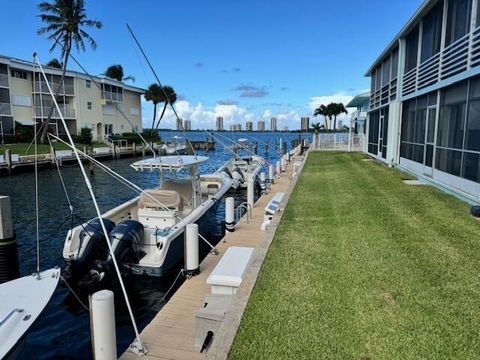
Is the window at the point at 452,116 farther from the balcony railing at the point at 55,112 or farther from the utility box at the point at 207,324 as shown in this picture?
the balcony railing at the point at 55,112

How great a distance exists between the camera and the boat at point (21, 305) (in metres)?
4.25

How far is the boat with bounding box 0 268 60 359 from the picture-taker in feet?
14.0

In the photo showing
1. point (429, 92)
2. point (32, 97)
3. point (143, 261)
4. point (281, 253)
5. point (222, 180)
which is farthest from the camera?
point (32, 97)

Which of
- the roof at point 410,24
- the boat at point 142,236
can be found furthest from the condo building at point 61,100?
the boat at point 142,236

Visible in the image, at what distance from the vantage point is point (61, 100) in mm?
46875

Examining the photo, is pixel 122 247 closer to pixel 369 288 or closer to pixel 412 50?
pixel 369 288

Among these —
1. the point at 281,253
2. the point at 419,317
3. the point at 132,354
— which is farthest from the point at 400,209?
the point at 132,354

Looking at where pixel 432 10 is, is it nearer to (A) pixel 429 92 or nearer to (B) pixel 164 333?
(A) pixel 429 92

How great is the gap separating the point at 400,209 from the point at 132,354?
7.51 meters

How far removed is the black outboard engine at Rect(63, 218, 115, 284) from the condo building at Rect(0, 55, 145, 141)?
89.4 ft

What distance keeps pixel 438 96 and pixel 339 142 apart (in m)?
21.9

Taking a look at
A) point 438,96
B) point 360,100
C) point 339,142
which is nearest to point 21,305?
point 438,96

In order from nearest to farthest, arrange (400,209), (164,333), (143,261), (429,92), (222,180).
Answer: (164,333)
(143,261)
(400,209)
(429,92)
(222,180)

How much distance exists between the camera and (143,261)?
8453mm
